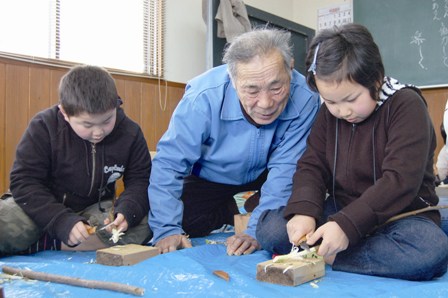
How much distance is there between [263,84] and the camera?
5.15 ft

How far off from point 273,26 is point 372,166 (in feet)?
10.4

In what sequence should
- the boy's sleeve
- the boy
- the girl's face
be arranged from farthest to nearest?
1. the boy's sleeve
2. the boy
3. the girl's face

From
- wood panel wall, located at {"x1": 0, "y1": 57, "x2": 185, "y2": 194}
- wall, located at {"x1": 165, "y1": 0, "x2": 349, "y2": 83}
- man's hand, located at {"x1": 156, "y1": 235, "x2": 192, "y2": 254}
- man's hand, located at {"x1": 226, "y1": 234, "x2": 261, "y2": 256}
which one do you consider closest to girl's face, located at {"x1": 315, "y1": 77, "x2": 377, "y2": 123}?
man's hand, located at {"x1": 226, "y1": 234, "x2": 261, "y2": 256}

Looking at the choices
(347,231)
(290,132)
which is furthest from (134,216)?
(347,231)

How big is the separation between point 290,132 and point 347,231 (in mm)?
617

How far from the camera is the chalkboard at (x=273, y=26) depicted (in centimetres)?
384

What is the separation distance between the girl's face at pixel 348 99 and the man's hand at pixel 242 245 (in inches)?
21.2

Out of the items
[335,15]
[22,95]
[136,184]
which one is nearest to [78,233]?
[136,184]

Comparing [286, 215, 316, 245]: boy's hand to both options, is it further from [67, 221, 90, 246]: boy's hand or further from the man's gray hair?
[67, 221, 90, 246]: boy's hand

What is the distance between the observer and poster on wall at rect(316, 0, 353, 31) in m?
4.73

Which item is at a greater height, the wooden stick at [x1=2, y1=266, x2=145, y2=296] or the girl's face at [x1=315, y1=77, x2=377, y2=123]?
the girl's face at [x1=315, y1=77, x2=377, y2=123]

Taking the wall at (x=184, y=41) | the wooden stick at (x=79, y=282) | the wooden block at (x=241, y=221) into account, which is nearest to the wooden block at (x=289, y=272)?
the wooden stick at (x=79, y=282)

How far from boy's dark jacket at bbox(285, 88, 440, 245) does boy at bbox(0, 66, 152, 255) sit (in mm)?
653

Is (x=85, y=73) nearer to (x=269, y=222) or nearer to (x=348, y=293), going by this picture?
(x=269, y=222)
